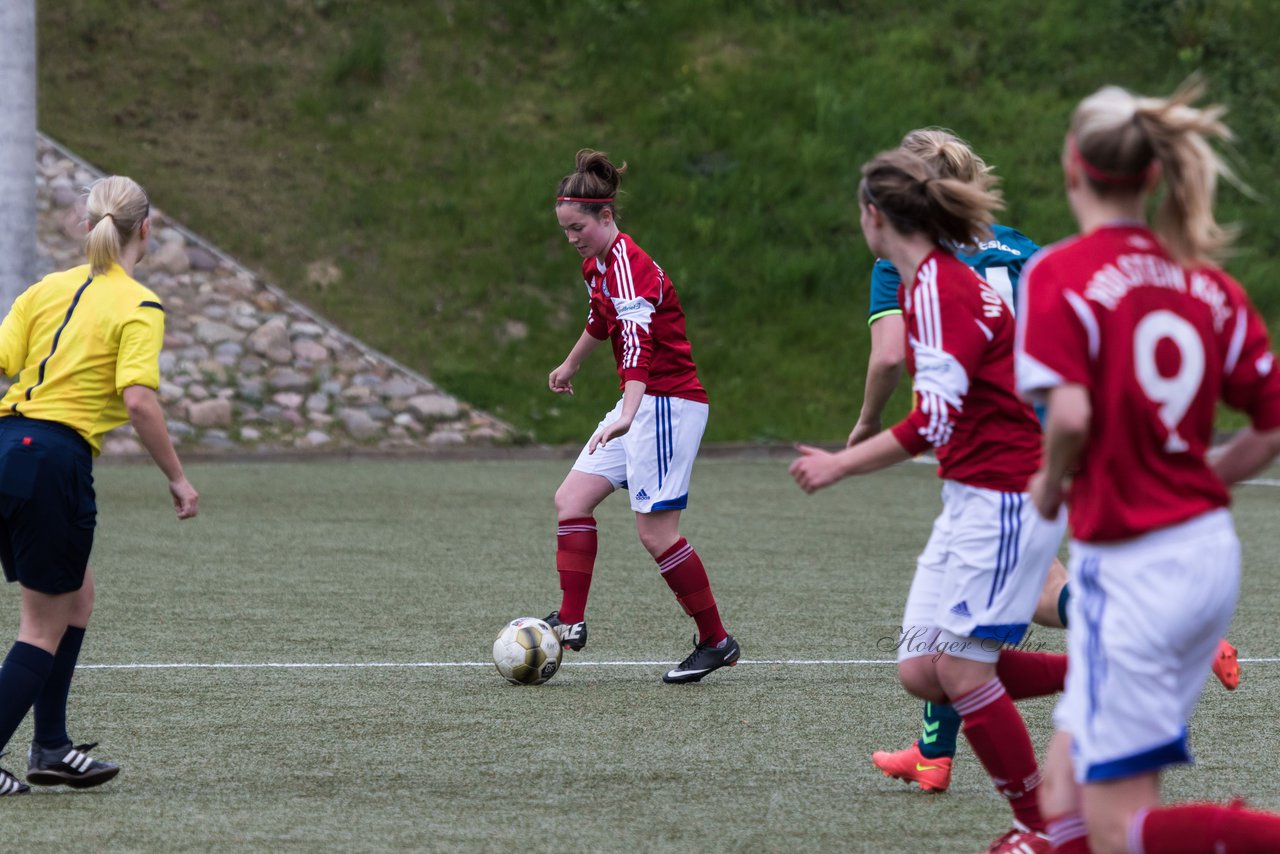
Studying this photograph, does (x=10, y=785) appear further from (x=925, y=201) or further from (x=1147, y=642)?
(x=1147, y=642)

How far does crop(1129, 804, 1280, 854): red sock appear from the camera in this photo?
2.67 metres

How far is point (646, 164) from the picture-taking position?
1936 centimetres

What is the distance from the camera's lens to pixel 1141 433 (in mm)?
2676

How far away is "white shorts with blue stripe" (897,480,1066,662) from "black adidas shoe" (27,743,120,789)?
2.18m

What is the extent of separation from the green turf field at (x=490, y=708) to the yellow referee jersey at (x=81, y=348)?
104cm

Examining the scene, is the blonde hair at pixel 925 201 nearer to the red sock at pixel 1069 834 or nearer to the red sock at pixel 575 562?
the red sock at pixel 1069 834

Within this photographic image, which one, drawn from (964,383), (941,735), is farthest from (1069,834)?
(941,735)

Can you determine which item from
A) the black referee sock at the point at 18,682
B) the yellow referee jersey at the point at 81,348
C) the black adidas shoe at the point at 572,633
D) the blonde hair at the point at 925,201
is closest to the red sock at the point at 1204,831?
the blonde hair at the point at 925,201

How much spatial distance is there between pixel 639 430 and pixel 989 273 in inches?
68.6

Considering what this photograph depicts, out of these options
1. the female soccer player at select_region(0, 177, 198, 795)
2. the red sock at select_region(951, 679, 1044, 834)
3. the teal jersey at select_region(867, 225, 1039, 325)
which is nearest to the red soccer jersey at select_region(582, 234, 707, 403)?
the teal jersey at select_region(867, 225, 1039, 325)

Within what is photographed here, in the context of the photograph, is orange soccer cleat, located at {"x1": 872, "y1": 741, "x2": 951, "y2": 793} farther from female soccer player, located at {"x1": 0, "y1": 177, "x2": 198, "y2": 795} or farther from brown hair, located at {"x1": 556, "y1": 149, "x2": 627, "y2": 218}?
brown hair, located at {"x1": 556, "y1": 149, "x2": 627, "y2": 218}

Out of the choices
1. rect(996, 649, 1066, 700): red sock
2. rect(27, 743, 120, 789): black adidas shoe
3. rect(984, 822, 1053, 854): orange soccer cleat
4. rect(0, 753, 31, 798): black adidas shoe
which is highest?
rect(996, 649, 1066, 700): red sock

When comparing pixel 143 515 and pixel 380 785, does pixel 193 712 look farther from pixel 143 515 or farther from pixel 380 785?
pixel 143 515

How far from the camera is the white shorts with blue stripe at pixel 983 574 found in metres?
3.65
